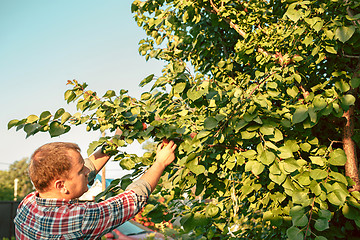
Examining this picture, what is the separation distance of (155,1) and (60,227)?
8.03ft

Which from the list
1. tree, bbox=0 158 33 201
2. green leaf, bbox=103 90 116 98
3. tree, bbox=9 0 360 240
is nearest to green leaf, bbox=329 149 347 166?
tree, bbox=9 0 360 240

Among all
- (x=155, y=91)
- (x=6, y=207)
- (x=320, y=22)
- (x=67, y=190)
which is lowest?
(x=6, y=207)

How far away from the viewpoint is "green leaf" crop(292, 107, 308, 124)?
1650 millimetres

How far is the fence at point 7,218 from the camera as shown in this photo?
10.3 meters

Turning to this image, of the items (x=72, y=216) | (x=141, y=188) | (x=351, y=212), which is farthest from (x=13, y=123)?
(x=351, y=212)

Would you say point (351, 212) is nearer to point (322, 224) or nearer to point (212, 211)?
point (322, 224)

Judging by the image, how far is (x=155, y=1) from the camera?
312 centimetres

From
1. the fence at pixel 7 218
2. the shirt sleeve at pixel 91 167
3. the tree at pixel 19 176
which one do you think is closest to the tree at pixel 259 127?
the shirt sleeve at pixel 91 167

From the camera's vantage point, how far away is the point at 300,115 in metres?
1.67

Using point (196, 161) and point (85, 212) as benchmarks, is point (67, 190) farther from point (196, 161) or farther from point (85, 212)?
point (196, 161)

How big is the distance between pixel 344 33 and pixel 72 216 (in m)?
1.67

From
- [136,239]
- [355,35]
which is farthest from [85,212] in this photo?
[136,239]

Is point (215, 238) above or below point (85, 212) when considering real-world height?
below

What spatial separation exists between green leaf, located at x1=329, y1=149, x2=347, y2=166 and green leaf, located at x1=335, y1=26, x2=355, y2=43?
2.12 ft
